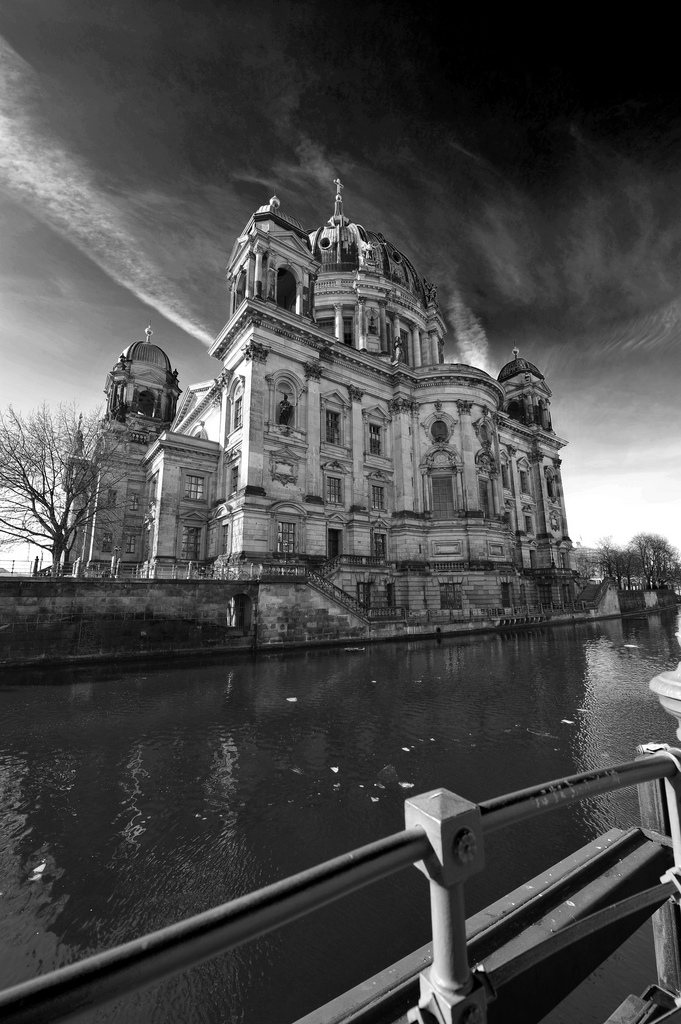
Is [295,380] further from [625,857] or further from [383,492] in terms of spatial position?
[625,857]

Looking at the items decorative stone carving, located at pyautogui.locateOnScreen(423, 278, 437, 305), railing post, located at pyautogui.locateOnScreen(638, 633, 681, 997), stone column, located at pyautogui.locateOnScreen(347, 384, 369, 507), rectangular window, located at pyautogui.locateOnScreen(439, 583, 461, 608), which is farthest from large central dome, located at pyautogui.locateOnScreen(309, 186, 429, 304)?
railing post, located at pyautogui.locateOnScreen(638, 633, 681, 997)

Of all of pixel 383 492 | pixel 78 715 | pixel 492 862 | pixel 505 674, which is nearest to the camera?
pixel 492 862

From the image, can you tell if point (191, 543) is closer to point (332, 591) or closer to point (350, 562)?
point (350, 562)

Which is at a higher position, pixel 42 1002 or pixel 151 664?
pixel 42 1002

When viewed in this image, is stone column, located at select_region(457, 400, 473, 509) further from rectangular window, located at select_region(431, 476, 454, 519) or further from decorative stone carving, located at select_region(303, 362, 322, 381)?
decorative stone carving, located at select_region(303, 362, 322, 381)

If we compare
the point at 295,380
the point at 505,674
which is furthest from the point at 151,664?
the point at 295,380

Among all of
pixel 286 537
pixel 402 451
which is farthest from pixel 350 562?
pixel 402 451

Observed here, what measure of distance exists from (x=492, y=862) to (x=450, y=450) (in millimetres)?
32922

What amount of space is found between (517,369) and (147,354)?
4339 cm

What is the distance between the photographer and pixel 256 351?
28.1 meters

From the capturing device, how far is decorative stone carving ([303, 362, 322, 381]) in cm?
3067

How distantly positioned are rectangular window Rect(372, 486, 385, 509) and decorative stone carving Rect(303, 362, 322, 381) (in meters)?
8.83

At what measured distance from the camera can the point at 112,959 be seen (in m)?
0.99

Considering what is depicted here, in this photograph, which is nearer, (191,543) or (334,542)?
(334,542)
